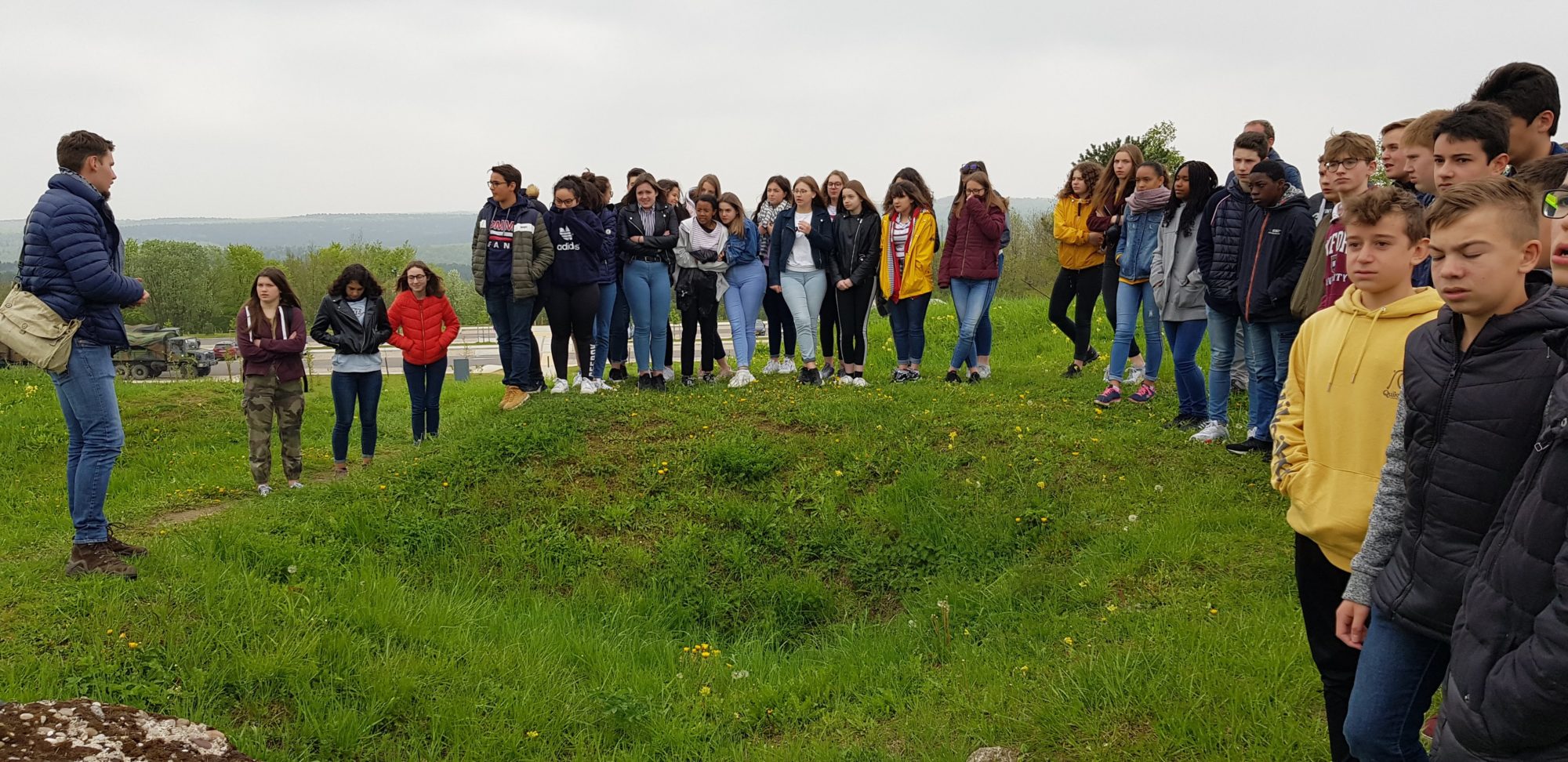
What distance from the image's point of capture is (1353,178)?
18.8 feet

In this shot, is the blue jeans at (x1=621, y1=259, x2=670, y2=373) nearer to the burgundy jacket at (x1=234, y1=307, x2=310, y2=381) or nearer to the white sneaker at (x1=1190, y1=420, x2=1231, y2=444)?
the burgundy jacket at (x1=234, y1=307, x2=310, y2=381)

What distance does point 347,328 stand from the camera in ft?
27.5

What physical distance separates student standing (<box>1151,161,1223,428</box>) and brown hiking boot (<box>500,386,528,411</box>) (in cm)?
600

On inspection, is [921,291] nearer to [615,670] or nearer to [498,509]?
[498,509]

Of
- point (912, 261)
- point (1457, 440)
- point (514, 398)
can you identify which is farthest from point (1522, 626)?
point (514, 398)

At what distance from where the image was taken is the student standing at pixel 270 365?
7.84 meters

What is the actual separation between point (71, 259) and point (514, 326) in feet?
14.5

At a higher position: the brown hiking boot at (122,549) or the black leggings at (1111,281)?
the black leggings at (1111,281)

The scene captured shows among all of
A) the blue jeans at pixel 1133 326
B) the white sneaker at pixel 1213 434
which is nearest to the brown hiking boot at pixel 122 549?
the white sneaker at pixel 1213 434

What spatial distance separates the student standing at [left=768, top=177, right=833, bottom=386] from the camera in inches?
392

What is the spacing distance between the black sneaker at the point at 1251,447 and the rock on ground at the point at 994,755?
163 inches

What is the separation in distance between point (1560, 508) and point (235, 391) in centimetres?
1498

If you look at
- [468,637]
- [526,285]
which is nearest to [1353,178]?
[468,637]

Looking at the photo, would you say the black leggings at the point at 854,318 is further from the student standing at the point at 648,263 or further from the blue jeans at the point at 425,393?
the blue jeans at the point at 425,393
